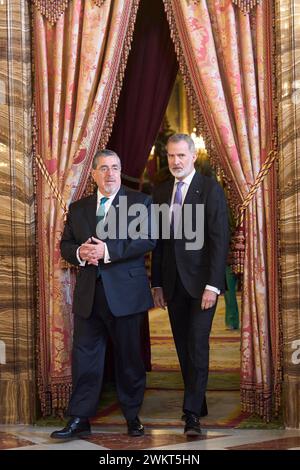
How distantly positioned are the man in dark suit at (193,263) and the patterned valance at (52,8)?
1.04m

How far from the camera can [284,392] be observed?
14.6ft

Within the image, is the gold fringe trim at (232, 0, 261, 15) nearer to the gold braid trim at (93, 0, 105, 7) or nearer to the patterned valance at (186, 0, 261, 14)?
the patterned valance at (186, 0, 261, 14)

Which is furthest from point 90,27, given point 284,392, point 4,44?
point 284,392

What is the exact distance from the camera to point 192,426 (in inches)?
171

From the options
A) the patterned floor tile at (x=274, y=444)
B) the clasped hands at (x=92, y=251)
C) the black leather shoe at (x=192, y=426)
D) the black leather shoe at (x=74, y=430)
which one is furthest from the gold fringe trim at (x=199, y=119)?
the black leather shoe at (x=74, y=430)

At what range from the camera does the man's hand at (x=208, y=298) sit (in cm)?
430

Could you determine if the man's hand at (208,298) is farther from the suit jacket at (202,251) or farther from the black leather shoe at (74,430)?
the black leather shoe at (74,430)

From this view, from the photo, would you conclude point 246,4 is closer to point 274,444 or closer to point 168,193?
point 168,193

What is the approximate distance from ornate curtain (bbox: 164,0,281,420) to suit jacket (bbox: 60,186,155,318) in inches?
22.8

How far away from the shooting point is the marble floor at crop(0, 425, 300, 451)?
412 cm

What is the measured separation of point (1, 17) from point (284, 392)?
2624mm

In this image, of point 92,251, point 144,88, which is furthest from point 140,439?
point 144,88

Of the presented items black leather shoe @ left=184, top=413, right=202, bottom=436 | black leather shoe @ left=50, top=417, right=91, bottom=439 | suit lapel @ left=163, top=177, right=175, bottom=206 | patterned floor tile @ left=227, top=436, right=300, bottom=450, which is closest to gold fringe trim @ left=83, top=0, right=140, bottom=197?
suit lapel @ left=163, top=177, right=175, bottom=206
